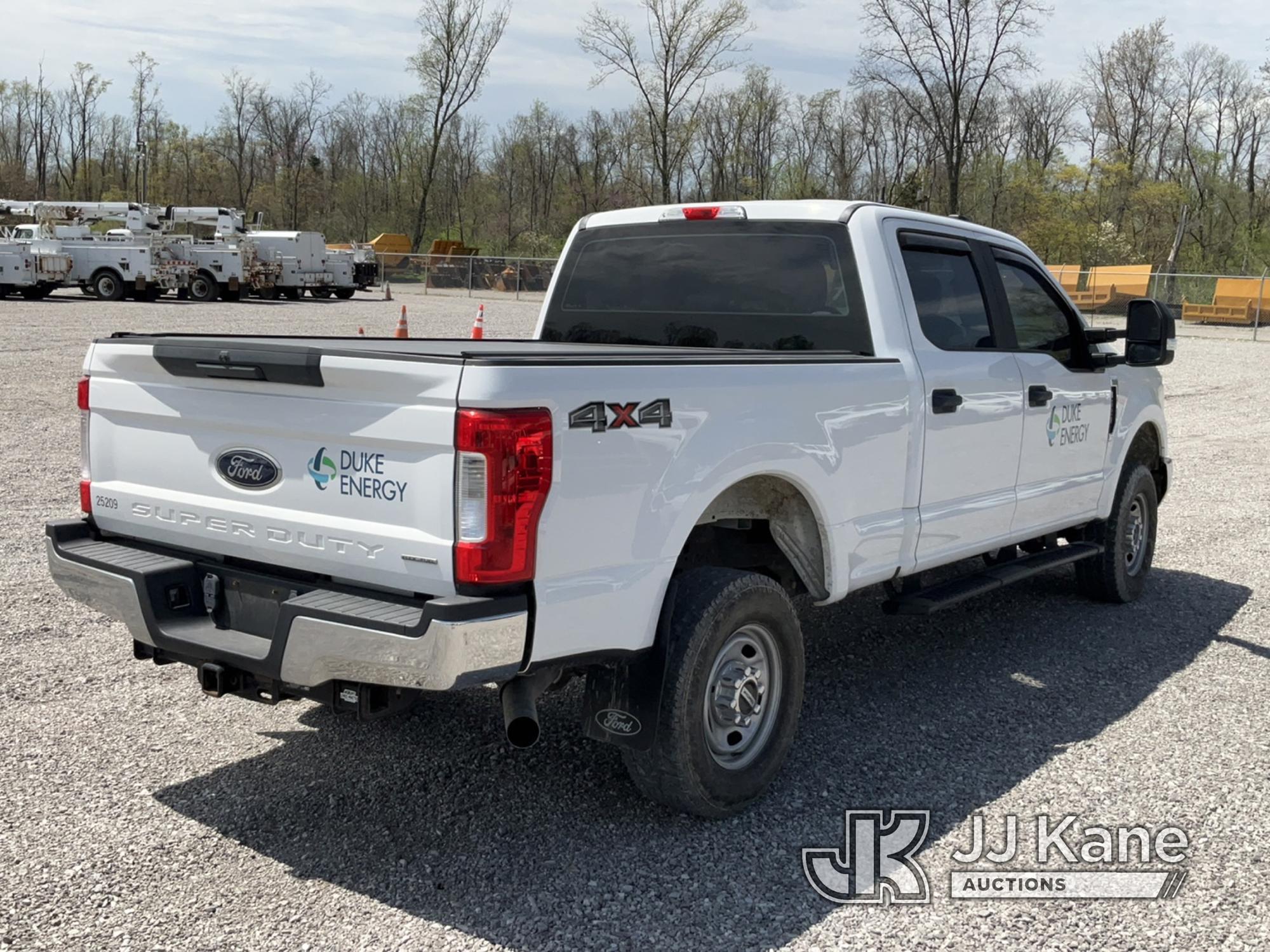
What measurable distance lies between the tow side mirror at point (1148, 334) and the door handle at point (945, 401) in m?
1.67

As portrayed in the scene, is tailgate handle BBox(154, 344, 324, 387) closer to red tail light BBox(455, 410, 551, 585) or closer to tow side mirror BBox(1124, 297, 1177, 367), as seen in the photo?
red tail light BBox(455, 410, 551, 585)

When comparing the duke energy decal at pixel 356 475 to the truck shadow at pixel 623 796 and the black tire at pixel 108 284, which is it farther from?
the black tire at pixel 108 284

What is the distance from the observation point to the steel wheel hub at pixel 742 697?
3938 mm

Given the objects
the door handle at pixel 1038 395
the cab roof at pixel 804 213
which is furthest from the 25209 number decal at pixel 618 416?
the door handle at pixel 1038 395

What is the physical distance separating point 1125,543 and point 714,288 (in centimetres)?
315

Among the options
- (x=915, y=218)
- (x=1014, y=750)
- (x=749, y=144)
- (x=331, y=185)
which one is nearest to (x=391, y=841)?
(x=1014, y=750)

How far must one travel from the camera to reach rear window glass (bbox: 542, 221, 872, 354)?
4.96m

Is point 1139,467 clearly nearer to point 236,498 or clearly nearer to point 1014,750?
point 1014,750

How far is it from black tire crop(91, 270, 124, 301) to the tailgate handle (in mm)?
31242

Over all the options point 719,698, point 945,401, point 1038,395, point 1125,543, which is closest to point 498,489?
point 719,698

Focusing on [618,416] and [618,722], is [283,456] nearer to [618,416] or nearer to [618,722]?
[618,416]

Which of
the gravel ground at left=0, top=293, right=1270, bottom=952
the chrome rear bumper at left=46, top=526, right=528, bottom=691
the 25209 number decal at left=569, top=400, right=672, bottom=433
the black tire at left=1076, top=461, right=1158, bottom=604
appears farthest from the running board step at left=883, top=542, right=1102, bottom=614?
the chrome rear bumper at left=46, top=526, right=528, bottom=691

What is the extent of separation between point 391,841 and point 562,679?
73 cm

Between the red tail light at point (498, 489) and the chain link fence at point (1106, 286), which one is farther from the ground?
the chain link fence at point (1106, 286)
